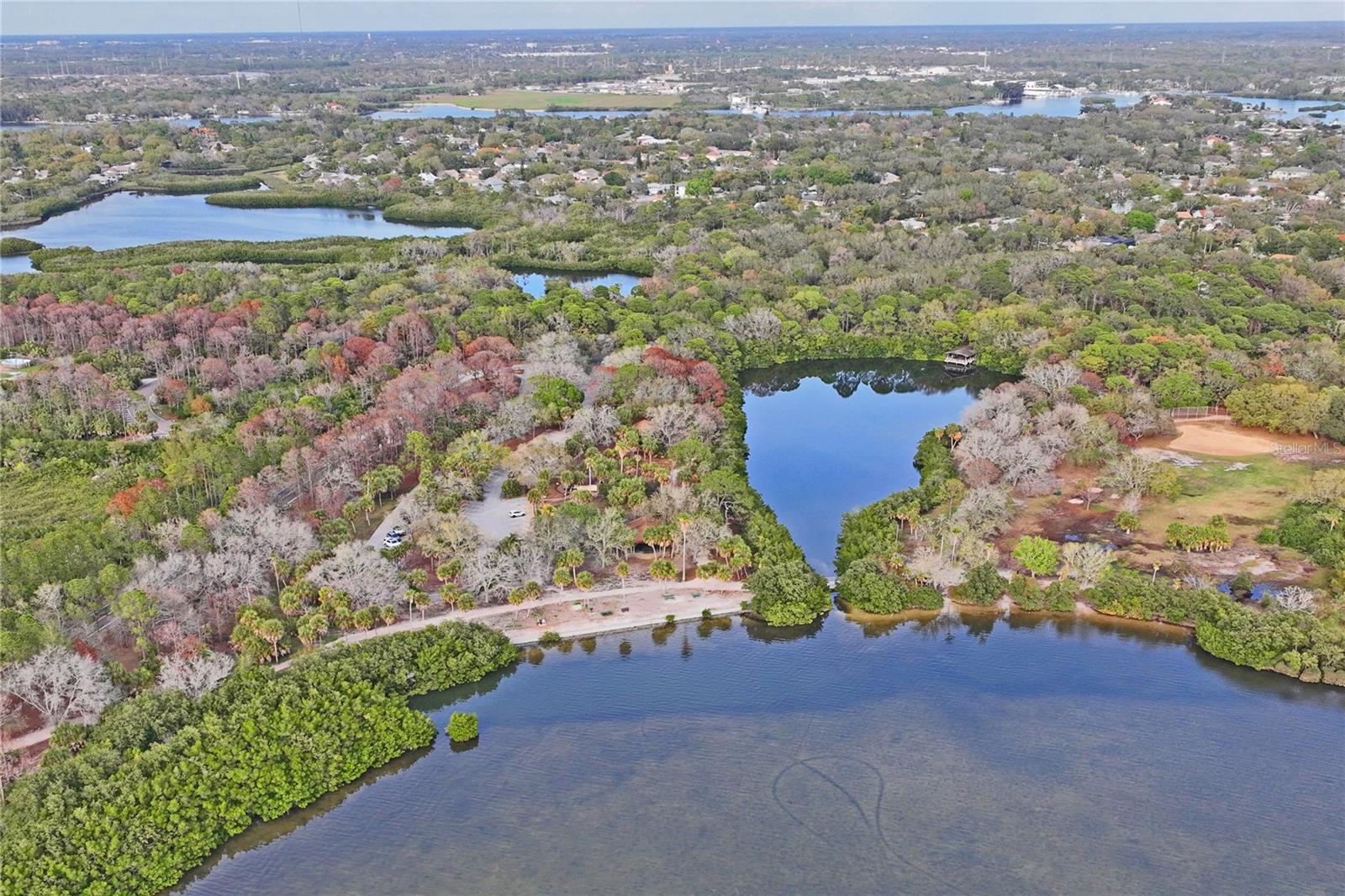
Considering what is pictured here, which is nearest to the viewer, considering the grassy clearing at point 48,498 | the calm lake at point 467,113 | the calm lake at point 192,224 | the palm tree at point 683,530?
the palm tree at point 683,530

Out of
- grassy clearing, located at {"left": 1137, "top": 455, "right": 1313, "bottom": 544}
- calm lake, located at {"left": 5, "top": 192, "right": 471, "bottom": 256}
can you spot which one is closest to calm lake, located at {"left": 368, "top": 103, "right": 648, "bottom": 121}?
calm lake, located at {"left": 5, "top": 192, "right": 471, "bottom": 256}

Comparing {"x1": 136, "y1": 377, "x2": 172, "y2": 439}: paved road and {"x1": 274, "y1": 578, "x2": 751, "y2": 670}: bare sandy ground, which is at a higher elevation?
{"x1": 136, "y1": 377, "x2": 172, "y2": 439}: paved road

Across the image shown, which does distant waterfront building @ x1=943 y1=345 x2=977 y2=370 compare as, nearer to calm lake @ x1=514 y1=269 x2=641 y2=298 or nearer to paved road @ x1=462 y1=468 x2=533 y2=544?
calm lake @ x1=514 y1=269 x2=641 y2=298

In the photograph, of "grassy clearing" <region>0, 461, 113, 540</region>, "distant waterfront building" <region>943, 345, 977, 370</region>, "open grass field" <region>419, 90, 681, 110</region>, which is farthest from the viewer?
"open grass field" <region>419, 90, 681, 110</region>

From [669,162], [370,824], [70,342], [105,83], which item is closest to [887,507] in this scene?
[370,824]

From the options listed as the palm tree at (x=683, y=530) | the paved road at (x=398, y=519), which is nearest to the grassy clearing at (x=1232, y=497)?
the palm tree at (x=683, y=530)

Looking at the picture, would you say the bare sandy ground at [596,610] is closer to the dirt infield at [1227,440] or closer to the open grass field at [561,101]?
the dirt infield at [1227,440]
